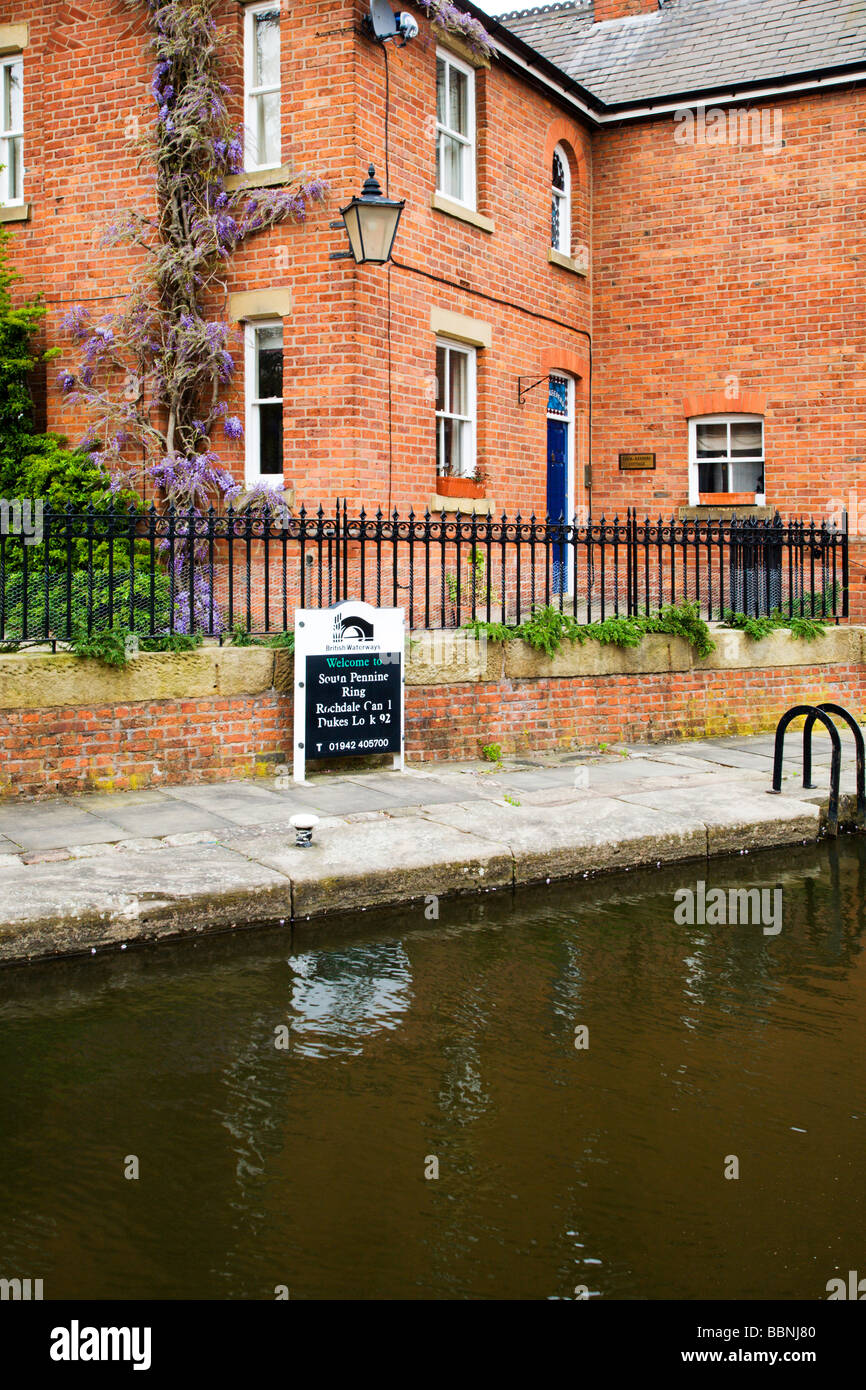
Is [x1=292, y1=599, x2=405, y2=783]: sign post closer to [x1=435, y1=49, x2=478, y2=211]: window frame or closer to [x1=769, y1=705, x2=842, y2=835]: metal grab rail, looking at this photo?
[x1=769, y1=705, x2=842, y2=835]: metal grab rail

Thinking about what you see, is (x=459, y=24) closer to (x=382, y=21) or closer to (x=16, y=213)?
(x=382, y=21)

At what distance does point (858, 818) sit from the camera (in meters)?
9.17

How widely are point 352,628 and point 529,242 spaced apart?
320 inches

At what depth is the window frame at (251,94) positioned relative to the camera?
41.6 feet

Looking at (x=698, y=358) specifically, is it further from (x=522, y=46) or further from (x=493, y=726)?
(x=493, y=726)

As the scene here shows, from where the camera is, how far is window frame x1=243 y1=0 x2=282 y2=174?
12680 mm

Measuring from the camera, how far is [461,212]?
544 inches

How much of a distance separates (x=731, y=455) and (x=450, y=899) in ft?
36.7

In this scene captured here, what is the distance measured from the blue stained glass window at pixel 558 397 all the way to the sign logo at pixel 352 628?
7.78m

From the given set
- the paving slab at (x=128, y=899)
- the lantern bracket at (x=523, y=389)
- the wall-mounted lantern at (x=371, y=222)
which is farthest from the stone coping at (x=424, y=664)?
the lantern bracket at (x=523, y=389)

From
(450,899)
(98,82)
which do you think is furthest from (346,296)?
(450,899)

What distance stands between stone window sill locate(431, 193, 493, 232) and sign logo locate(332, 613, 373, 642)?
6.27m
